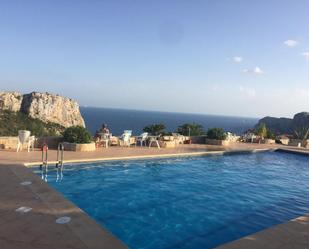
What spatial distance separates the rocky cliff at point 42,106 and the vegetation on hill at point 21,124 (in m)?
1.93

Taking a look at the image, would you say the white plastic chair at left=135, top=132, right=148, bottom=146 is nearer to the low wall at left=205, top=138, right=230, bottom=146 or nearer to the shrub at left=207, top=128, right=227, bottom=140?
the low wall at left=205, top=138, right=230, bottom=146

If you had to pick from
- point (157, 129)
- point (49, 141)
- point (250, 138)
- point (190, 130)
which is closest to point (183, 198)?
point (49, 141)

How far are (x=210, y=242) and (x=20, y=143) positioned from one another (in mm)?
9049

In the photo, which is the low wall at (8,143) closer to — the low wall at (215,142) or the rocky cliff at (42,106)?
the low wall at (215,142)

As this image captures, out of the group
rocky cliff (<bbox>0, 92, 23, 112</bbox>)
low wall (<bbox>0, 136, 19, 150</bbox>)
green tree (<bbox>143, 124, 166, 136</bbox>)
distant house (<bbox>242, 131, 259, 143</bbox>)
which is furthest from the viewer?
rocky cliff (<bbox>0, 92, 23, 112</bbox>)

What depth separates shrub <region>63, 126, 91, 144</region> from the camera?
13859 mm

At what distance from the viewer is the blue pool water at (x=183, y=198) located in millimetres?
6898

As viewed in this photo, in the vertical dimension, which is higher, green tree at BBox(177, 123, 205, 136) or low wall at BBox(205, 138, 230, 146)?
green tree at BBox(177, 123, 205, 136)

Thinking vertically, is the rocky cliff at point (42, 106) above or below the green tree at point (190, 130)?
above

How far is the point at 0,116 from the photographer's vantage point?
277ft

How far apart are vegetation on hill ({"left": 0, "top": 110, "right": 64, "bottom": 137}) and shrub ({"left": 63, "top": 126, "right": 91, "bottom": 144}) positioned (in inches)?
2591

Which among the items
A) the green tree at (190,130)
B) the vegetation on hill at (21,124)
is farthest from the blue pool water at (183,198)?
the vegetation on hill at (21,124)

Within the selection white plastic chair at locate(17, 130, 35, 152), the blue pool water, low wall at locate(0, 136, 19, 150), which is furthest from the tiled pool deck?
low wall at locate(0, 136, 19, 150)

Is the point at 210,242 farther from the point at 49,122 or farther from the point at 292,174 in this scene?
the point at 49,122
